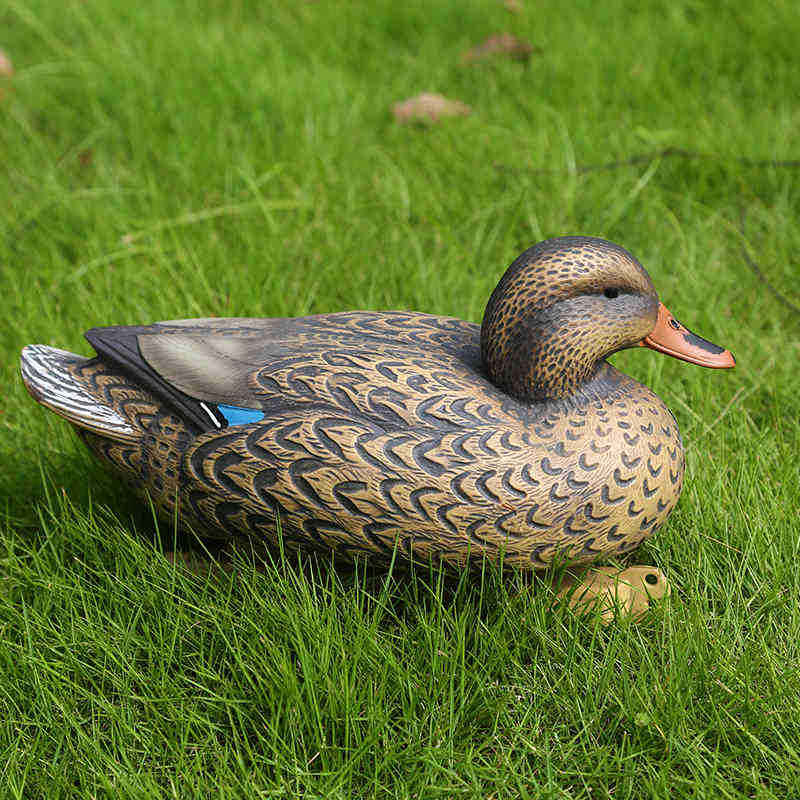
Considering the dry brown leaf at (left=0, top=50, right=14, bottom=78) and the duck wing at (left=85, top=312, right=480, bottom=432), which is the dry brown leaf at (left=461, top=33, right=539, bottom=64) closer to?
the dry brown leaf at (left=0, top=50, right=14, bottom=78)

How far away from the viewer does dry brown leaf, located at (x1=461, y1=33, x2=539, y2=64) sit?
4.57 m

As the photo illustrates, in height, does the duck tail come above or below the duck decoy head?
below

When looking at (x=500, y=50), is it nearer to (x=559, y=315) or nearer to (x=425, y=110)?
(x=425, y=110)

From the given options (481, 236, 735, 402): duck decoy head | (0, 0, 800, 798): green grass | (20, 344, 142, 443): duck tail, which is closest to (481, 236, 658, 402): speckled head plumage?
(481, 236, 735, 402): duck decoy head

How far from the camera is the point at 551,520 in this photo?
1.89 m

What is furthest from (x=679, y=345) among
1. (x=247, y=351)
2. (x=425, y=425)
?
(x=247, y=351)

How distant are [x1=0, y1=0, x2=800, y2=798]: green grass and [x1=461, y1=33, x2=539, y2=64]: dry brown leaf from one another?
71 millimetres

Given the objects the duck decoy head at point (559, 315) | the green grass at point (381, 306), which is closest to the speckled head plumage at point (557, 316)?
the duck decoy head at point (559, 315)

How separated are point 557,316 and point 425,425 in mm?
375

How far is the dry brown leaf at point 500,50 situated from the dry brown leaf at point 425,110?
0.57 metres

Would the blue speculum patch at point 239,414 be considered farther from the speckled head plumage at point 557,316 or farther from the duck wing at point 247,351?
the speckled head plumage at point 557,316

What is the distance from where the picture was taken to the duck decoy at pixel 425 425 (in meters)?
1.88

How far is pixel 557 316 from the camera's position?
198 cm

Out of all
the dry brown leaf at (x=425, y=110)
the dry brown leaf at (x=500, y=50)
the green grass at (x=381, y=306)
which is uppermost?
the dry brown leaf at (x=500, y=50)
